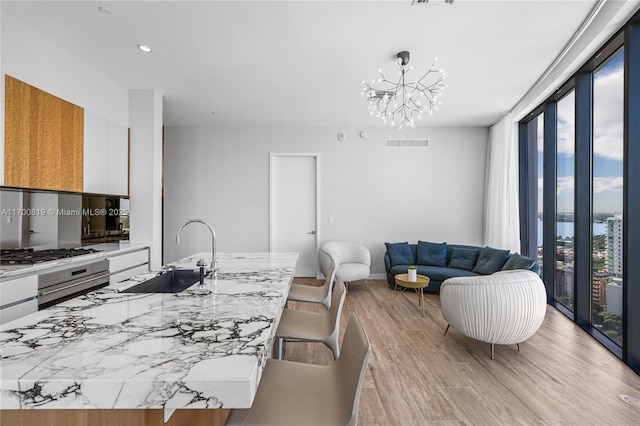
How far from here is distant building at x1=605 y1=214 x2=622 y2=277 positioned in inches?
105

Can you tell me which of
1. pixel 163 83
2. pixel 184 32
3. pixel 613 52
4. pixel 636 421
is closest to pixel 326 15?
pixel 184 32

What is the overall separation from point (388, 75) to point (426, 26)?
2.91 ft

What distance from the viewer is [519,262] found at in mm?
3572

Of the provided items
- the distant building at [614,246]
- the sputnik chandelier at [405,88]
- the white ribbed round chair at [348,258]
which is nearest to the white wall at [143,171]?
the white ribbed round chair at [348,258]

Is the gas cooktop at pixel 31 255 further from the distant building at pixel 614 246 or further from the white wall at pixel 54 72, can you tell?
the distant building at pixel 614 246

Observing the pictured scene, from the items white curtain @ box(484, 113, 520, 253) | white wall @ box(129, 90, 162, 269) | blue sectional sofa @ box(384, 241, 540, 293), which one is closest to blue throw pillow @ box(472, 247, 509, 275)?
blue sectional sofa @ box(384, 241, 540, 293)

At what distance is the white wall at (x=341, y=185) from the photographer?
17.9 ft

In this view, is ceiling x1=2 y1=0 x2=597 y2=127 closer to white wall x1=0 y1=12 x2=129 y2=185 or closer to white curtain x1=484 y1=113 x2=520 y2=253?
white wall x1=0 y1=12 x2=129 y2=185

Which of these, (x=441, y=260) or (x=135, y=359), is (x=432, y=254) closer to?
(x=441, y=260)

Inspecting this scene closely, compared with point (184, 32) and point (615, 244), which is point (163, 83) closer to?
point (184, 32)

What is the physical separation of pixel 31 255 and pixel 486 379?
372cm

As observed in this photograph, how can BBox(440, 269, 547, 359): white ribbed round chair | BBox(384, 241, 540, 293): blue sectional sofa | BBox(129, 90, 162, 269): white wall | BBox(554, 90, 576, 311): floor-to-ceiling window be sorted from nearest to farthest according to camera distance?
1. BBox(440, 269, 547, 359): white ribbed round chair
2. BBox(554, 90, 576, 311): floor-to-ceiling window
3. BBox(129, 90, 162, 269): white wall
4. BBox(384, 241, 540, 293): blue sectional sofa

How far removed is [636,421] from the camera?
1.83m

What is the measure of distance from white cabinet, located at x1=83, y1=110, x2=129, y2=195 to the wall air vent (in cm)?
410
